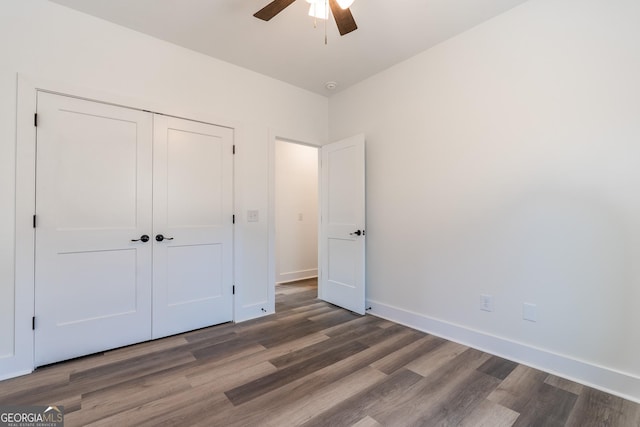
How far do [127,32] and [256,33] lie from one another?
1.15 meters

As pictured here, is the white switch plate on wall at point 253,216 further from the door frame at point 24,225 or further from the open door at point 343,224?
the door frame at point 24,225

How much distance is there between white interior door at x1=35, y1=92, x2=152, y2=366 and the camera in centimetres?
218

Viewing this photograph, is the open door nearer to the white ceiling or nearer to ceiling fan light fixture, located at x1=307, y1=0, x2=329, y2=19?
the white ceiling

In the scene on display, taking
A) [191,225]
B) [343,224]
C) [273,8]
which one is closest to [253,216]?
[191,225]

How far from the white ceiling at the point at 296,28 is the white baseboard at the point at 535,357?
275 centimetres

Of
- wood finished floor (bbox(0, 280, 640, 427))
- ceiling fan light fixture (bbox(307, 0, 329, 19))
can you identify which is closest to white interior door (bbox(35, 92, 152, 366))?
wood finished floor (bbox(0, 280, 640, 427))

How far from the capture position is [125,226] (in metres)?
2.49

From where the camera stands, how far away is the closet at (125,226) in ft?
7.22

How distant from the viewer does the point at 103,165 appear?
2.40m

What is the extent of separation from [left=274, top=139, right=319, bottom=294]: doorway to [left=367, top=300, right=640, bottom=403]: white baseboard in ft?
7.85

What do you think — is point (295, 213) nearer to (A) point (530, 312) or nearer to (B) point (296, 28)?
(B) point (296, 28)

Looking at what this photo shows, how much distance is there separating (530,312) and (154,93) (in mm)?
3791

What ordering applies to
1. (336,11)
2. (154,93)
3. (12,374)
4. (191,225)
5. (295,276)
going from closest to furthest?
(336,11) < (12,374) < (154,93) < (191,225) < (295,276)
